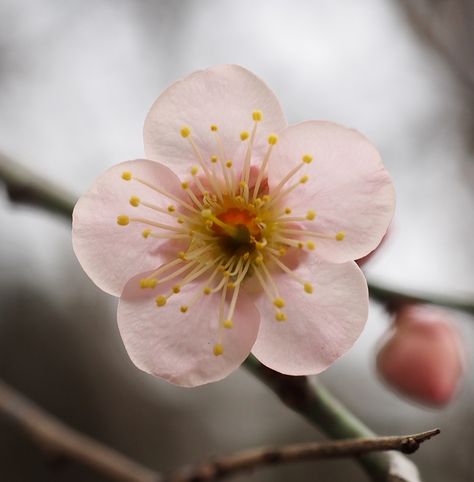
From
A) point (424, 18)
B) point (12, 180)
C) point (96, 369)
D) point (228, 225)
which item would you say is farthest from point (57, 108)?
point (228, 225)

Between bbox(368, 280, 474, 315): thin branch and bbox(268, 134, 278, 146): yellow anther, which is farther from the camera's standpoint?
bbox(368, 280, 474, 315): thin branch

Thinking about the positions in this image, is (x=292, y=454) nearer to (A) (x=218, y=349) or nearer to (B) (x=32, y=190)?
(A) (x=218, y=349)

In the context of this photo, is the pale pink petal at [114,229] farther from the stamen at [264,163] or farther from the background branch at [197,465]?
the background branch at [197,465]

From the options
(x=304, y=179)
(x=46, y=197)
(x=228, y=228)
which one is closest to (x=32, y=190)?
(x=46, y=197)

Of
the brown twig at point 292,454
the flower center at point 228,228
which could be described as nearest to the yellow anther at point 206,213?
the flower center at point 228,228

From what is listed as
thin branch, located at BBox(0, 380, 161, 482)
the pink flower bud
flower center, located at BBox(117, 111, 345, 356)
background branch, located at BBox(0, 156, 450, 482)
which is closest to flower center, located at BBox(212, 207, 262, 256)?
flower center, located at BBox(117, 111, 345, 356)

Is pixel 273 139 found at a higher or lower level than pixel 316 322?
higher

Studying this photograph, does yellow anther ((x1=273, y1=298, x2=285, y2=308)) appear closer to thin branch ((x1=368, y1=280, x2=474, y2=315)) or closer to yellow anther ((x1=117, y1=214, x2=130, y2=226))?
yellow anther ((x1=117, y1=214, x2=130, y2=226))
